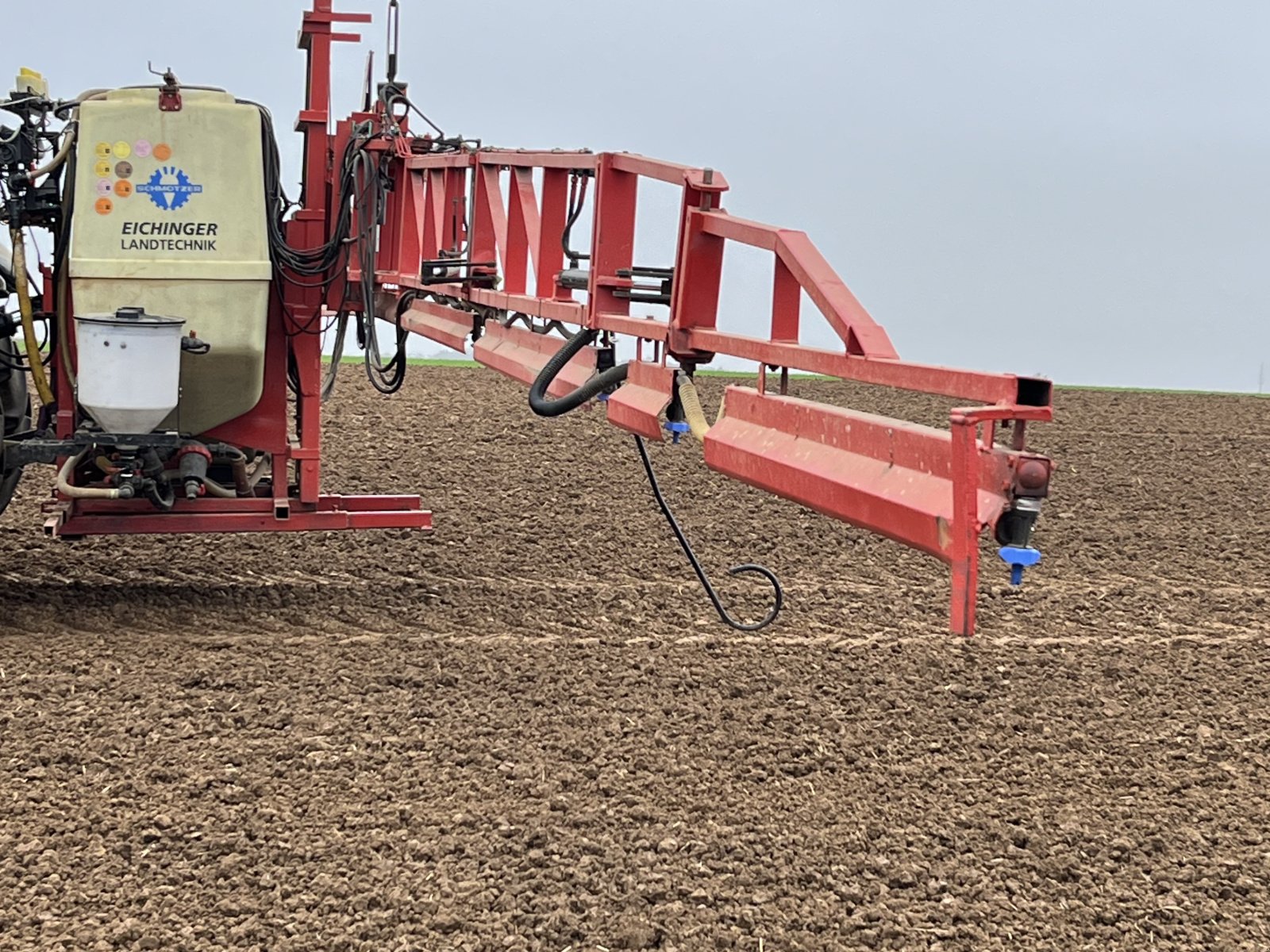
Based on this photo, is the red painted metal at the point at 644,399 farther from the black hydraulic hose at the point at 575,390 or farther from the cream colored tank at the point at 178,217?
the cream colored tank at the point at 178,217

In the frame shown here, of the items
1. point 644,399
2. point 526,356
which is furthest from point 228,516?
point 644,399

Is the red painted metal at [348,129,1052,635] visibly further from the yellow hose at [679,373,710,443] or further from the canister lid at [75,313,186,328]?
the canister lid at [75,313,186,328]

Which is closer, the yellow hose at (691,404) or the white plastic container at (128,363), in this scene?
the yellow hose at (691,404)

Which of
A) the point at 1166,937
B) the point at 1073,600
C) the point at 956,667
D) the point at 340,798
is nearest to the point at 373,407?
the point at 1073,600

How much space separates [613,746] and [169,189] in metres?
2.88

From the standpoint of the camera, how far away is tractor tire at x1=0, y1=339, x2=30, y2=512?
6.93 m

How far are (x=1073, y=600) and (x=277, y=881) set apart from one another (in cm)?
504

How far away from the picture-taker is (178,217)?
252 inches

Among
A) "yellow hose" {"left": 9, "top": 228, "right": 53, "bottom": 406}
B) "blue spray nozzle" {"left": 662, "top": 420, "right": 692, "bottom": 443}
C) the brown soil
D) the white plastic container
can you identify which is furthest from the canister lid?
"blue spray nozzle" {"left": 662, "top": 420, "right": 692, "bottom": 443}

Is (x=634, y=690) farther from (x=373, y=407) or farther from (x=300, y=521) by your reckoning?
(x=373, y=407)

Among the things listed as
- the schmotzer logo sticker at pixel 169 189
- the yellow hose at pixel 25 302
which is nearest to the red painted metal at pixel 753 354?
the schmotzer logo sticker at pixel 169 189

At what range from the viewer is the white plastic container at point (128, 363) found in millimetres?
6148

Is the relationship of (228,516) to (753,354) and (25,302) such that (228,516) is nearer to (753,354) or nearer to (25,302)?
(25,302)

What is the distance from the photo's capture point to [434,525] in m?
9.39
